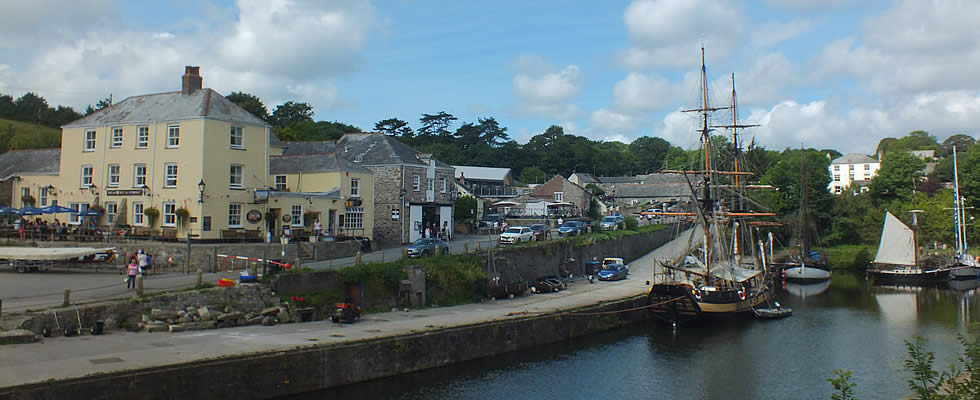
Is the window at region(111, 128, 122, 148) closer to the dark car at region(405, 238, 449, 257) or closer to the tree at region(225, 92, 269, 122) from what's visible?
the dark car at region(405, 238, 449, 257)

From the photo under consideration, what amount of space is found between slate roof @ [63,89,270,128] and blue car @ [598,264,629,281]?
74.7ft

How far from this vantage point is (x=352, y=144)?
162 feet

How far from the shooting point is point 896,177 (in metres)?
80.8

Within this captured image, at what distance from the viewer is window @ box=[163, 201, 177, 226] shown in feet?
113

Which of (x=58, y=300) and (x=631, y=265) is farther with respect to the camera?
(x=631, y=265)

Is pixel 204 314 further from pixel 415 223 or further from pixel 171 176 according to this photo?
pixel 415 223

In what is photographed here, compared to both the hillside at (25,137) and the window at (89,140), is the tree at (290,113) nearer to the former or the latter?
the hillside at (25,137)

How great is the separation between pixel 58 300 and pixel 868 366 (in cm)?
A: 3020

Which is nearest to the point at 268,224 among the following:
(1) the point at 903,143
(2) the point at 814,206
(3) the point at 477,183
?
(3) the point at 477,183

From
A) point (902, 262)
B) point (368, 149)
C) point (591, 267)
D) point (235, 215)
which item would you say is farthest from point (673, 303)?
point (902, 262)

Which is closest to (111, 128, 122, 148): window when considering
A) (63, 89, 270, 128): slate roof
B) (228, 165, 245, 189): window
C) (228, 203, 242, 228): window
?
(63, 89, 270, 128): slate roof

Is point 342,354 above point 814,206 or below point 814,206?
below

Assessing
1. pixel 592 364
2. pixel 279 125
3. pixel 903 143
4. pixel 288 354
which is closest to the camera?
pixel 288 354

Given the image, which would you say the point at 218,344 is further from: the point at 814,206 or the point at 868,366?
the point at 814,206
